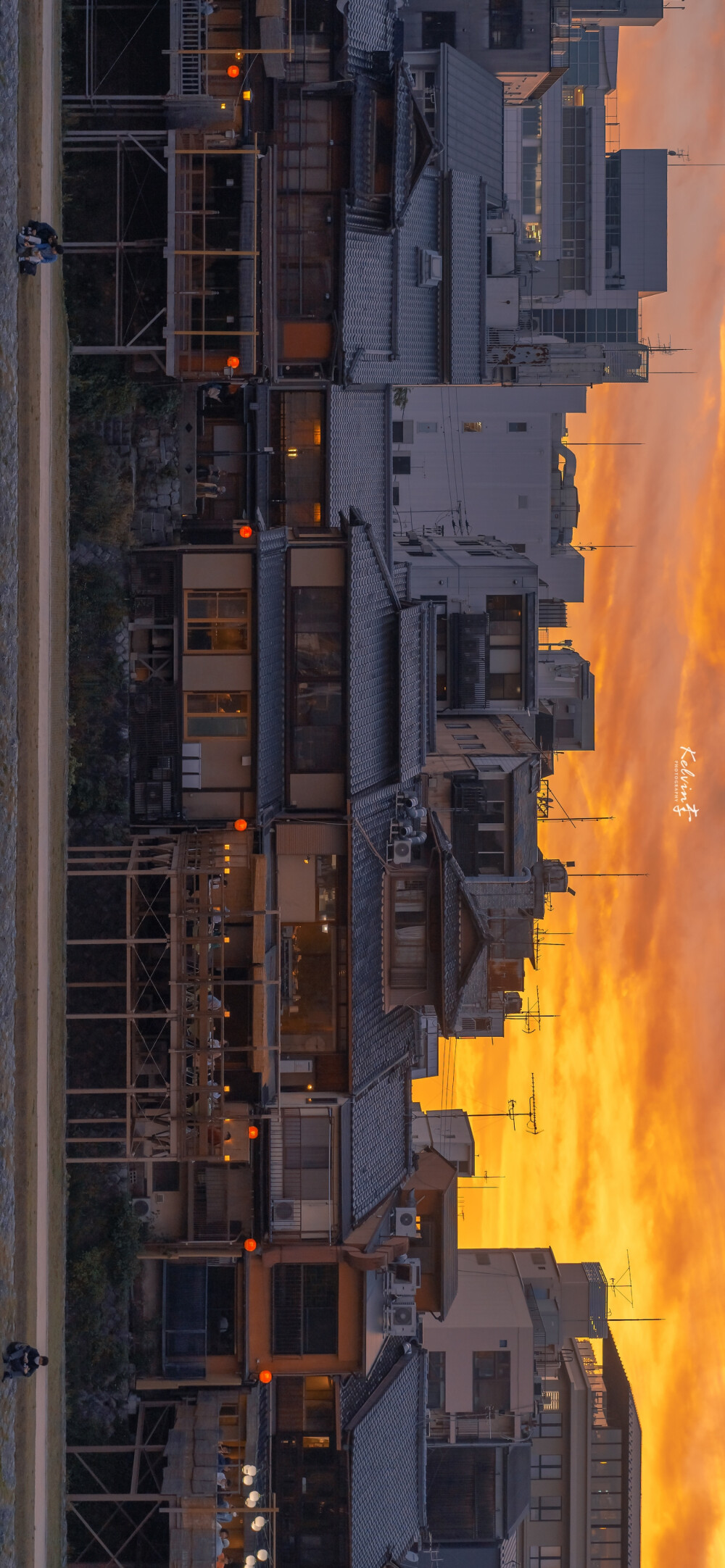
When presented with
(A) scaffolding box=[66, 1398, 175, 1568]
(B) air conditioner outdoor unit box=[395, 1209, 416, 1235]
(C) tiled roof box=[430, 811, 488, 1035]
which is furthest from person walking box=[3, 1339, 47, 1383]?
(C) tiled roof box=[430, 811, 488, 1035]

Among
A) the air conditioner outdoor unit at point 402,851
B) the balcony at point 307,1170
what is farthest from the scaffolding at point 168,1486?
the air conditioner outdoor unit at point 402,851

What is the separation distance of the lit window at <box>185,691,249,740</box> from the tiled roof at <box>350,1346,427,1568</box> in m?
19.8

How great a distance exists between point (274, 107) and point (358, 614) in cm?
1401

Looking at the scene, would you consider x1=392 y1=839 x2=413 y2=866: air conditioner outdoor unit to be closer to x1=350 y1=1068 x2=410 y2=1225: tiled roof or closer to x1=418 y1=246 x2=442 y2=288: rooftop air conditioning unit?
x1=350 y1=1068 x2=410 y2=1225: tiled roof

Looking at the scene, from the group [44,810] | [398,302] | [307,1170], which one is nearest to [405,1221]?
[307,1170]

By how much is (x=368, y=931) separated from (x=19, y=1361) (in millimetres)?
13120

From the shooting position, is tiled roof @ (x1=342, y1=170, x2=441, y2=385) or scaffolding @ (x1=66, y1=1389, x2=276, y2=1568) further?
tiled roof @ (x1=342, y1=170, x2=441, y2=385)

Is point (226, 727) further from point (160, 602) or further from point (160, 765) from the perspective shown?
point (160, 602)

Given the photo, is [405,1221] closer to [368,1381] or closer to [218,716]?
[368,1381]

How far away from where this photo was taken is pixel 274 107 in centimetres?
2961

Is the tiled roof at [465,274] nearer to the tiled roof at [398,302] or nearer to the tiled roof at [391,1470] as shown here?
the tiled roof at [398,302]

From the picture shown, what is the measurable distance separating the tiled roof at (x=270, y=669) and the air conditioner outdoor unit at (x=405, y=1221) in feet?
40.0

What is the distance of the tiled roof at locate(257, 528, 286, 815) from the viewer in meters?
29.0

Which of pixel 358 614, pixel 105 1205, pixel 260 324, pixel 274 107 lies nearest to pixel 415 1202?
pixel 105 1205
